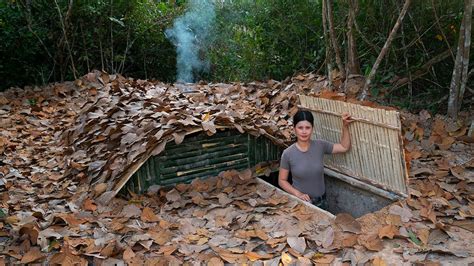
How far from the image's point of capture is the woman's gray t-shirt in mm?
3547

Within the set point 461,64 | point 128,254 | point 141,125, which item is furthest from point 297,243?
point 461,64

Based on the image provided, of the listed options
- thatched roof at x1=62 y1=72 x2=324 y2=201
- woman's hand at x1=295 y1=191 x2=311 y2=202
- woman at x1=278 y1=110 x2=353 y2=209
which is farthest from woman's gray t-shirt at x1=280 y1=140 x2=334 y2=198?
thatched roof at x1=62 y1=72 x2=324 y2=201

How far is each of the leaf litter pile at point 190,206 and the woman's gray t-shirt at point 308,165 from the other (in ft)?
0.93

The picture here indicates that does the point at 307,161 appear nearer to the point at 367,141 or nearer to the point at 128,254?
the point at 367,141

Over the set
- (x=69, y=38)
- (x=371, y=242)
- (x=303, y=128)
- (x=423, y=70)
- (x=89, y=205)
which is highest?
(x=69, y=38)

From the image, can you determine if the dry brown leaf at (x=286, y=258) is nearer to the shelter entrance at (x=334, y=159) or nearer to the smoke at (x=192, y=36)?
the shelter entrance at (x=334, y=159)

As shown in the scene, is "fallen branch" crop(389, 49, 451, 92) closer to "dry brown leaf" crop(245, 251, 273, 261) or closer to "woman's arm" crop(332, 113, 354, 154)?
"woman's arm" crop(332, 113, 354, 154)

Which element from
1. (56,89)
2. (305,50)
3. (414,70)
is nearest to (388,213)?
(414,70)

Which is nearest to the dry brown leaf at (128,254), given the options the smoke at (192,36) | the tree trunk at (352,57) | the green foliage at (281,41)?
the tree trunk at (352,57)

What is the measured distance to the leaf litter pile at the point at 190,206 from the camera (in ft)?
8.29

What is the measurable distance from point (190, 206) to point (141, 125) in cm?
91

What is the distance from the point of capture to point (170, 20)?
9359 millimetres

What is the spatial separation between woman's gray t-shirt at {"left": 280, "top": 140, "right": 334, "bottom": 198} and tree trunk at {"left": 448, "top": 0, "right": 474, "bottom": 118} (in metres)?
1.65

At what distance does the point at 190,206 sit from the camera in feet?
11.0
